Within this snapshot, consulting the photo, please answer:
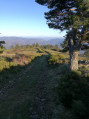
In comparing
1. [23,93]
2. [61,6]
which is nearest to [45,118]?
[23,93]

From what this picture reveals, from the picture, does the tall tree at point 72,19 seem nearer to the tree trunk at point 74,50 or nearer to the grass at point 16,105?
the tree trunk at point 74,50

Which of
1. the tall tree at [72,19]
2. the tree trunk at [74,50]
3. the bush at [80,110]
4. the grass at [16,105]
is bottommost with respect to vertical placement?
the grass at [16,105]

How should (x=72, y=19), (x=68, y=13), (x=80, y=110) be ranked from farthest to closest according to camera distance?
(x=68, y=13) < (x=72, y=19) < (x=80, y=110)

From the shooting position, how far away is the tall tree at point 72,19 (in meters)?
8.16

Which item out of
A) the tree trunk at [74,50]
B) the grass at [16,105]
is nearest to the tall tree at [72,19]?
the tree trunk at [74,50]

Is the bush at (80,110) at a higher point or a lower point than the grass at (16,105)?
higher

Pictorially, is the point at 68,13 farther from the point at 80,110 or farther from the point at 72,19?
the point at 80,110

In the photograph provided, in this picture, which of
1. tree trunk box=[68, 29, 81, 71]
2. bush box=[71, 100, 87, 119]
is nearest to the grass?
bush box=[71, 100, 87, 119]

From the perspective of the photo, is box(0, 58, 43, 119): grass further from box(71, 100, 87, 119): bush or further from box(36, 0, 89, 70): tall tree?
box(36, 0, 89, 70): tall tree

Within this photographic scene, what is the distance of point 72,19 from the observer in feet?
26.6

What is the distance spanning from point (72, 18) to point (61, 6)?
227 cm

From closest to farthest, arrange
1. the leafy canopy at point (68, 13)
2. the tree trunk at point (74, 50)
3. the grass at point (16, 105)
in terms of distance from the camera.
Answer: the grass at point (16, 105) → the leafy canopy at point (68, 13) → the tree trunk at point (74, 50)

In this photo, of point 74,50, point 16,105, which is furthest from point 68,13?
point 16,105

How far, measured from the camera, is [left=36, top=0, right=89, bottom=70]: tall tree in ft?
26.8
